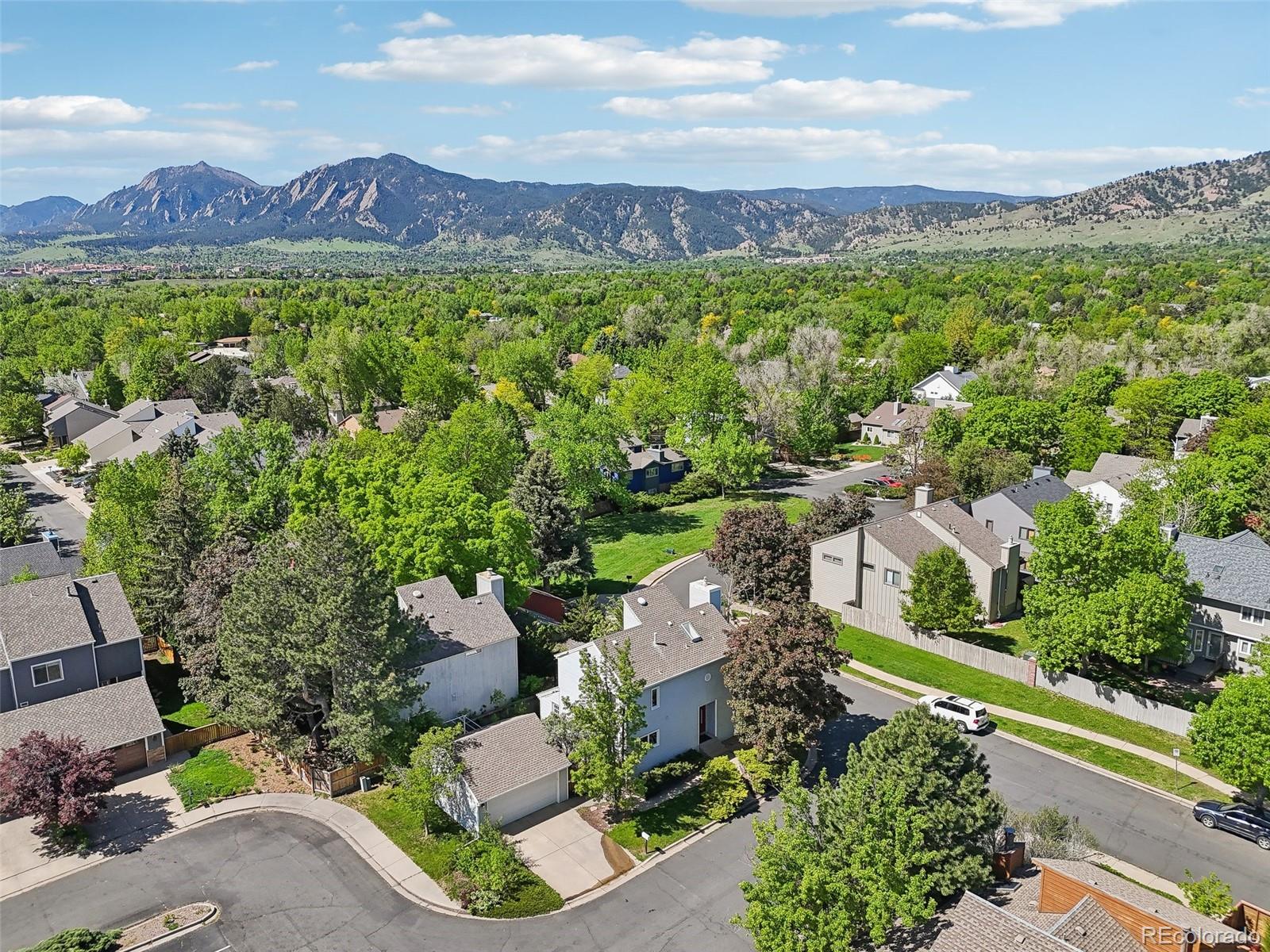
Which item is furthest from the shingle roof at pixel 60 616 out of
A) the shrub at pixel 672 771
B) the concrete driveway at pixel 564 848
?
the shrub at pixel 672 771

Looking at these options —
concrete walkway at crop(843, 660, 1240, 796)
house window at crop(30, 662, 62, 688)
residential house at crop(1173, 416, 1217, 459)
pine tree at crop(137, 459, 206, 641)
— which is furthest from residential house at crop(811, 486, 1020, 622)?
house window at crop(30, 662, 62, 688)

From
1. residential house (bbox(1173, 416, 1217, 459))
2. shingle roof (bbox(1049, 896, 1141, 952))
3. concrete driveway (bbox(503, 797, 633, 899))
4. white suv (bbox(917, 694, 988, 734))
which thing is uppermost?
residential house (bbox(1173, 416, 1217, 459))

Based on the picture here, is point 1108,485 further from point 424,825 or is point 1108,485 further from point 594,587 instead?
point 424,825

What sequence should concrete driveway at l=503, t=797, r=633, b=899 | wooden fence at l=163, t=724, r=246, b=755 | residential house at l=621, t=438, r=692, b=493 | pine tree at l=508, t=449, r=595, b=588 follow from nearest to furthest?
concrete driveway at l=503, t=797, r=633, b=899
wooden fence at l=163, t=724, r=246, b=755
pine tree at l=508, t=449, r=595, b=588
residential house at l=621, t=438, r=692, b=493

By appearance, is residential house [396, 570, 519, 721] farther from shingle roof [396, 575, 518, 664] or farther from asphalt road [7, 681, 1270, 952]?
asphalt road [7, 681, 1270, 952]

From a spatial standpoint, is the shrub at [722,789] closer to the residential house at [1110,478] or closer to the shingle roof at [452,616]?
the shingle roof at [452,616]

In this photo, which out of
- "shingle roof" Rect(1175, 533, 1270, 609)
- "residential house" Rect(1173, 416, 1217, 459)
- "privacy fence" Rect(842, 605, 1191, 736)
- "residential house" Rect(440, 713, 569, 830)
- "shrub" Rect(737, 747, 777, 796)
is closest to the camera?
"residential house" Rect(440, 713, 569, 830)

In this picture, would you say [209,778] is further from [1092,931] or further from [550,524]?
[1092,931]
